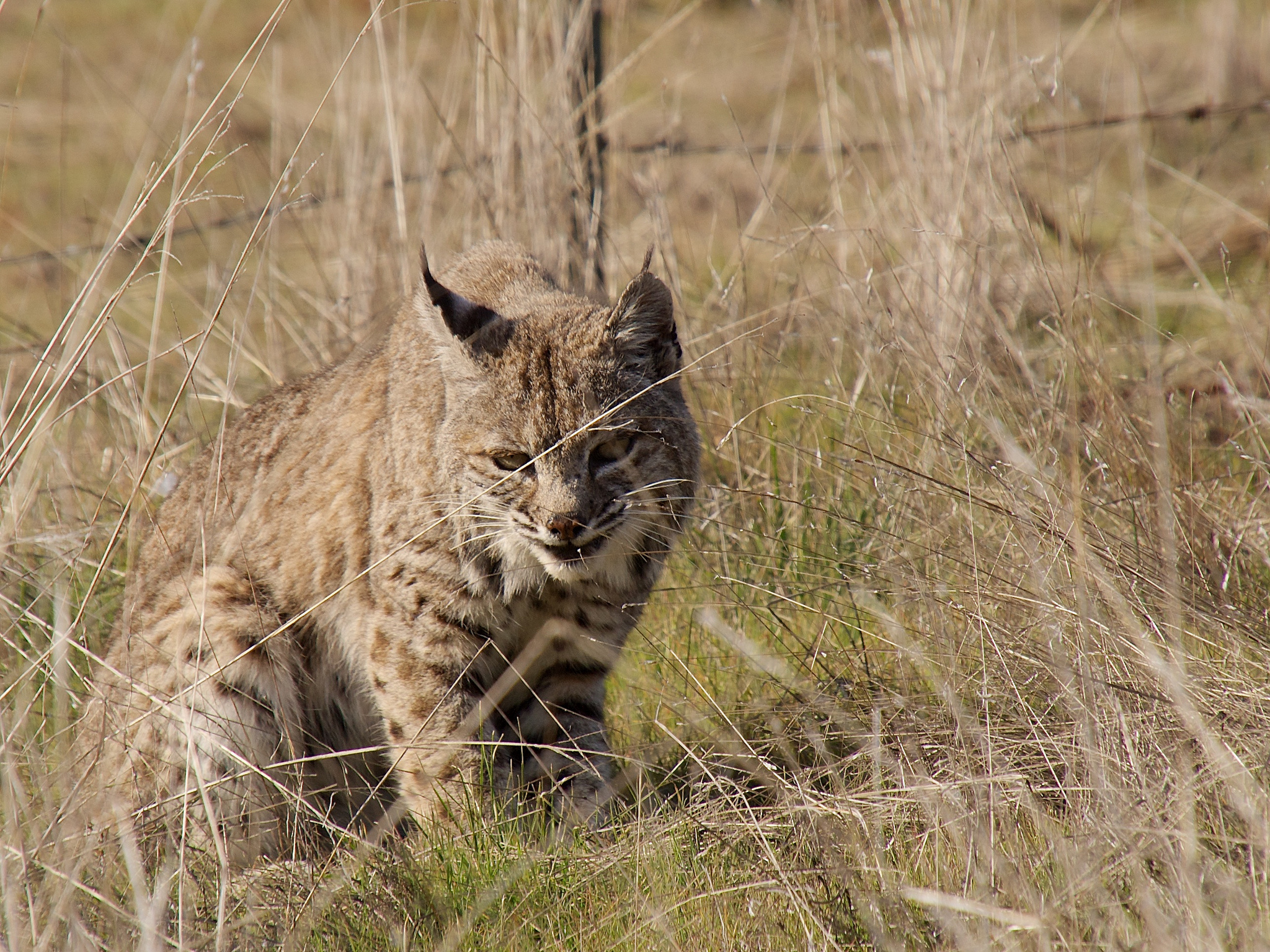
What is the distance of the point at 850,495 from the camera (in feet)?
14.5

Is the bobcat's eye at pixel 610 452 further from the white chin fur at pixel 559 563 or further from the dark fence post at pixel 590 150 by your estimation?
the dark fence post at pixel 590 150

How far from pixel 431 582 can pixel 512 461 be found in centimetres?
42

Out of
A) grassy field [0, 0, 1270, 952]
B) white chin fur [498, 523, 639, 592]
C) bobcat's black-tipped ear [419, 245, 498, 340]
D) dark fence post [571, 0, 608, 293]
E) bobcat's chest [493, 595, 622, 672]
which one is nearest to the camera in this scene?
grassy field [0, 0, 1270, 952]

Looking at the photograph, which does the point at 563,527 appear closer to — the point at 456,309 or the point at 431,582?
the point at 431,582

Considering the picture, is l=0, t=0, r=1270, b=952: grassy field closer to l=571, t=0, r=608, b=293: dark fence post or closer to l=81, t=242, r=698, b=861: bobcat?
l=571, t=0, r=608, b=293: dark fence post

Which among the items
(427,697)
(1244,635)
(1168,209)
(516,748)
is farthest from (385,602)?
→ (1168,209)

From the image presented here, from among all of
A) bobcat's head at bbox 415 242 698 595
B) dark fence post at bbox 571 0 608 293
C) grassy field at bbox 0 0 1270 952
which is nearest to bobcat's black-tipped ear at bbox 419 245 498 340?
bobcat's head at bbox 415 242 698 595

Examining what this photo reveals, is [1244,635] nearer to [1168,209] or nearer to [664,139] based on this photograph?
[664,139]

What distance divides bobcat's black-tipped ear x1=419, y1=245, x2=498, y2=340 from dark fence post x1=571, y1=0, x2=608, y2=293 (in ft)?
6.29

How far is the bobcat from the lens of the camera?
3340 mm

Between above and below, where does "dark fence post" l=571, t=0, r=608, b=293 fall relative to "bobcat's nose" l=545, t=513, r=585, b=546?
above

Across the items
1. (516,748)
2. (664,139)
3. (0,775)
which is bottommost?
(516,748)

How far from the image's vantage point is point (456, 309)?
3.41m

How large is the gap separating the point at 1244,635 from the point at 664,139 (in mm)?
3296
